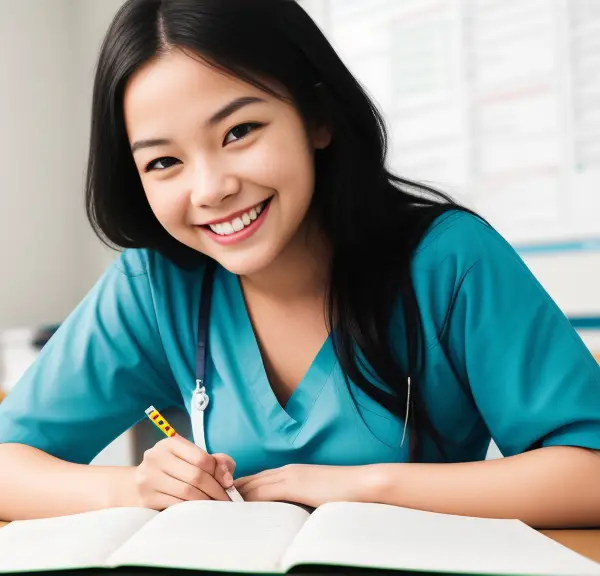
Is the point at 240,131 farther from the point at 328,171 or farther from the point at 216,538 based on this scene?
the point at 216,538

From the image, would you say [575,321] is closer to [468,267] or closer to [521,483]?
[468,267]

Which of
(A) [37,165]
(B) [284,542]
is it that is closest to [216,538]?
(B) [284,542]

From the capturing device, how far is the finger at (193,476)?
2.27 ft

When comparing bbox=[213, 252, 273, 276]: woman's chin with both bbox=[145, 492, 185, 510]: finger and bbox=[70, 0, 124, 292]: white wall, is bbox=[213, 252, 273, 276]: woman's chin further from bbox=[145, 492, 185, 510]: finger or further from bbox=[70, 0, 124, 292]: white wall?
bbox=[70, 0, 124, 292]: white wall

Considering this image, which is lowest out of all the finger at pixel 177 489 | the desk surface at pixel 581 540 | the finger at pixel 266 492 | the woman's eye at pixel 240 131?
the desk surface at pixel 581 540

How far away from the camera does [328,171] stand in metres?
0.90

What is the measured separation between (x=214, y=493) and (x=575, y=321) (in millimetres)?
1190

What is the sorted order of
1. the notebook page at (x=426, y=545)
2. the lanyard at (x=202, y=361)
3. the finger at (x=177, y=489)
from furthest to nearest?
the lanyard at (x=202, y=361), the finger at (x=177, y=489), the notebook page at (x=426, y=545)

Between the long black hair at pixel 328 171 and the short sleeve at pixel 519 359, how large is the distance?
6cm

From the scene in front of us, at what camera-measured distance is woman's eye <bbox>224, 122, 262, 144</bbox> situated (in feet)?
2.57

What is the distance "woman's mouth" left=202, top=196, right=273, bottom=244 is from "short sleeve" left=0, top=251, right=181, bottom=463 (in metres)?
0.20

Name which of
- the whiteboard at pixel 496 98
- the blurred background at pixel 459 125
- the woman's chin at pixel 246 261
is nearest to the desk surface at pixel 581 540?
the woman's chin at pixel 246 261

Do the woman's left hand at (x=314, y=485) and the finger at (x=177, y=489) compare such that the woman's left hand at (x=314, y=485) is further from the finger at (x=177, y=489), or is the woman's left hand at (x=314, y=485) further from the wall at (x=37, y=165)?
the wall at (x=37, y=165)

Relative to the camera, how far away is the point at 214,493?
2.30 feet
